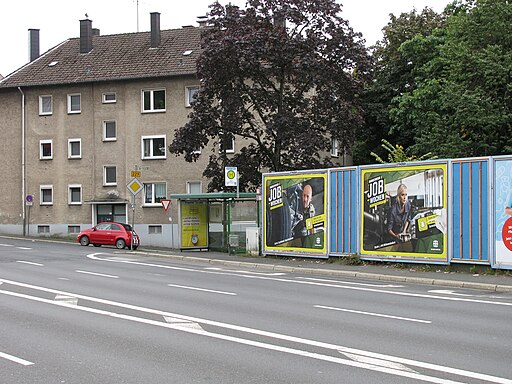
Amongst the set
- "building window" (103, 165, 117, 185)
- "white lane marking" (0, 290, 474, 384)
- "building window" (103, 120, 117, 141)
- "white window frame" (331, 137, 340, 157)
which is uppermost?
"building window" (103, 120, 117, 141)

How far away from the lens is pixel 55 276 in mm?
20109

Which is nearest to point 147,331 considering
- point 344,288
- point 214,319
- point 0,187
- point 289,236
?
point 214,319

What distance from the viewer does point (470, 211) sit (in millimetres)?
20594

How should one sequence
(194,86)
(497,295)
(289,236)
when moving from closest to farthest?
(497,295) → (289,236) → (194,86)

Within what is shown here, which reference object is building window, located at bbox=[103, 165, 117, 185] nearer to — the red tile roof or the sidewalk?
the red tile roof

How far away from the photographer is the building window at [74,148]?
1900 inches

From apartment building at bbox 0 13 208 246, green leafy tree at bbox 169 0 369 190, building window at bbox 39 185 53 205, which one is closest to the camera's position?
green leafy tree at bbox 169 0 369 190

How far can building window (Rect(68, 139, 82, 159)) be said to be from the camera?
48.2m

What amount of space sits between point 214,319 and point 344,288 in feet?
21.4

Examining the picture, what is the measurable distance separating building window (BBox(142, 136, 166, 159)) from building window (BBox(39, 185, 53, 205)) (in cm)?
778

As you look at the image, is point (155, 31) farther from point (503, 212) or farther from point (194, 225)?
point (503, 212)

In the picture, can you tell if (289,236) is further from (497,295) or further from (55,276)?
(497,295)

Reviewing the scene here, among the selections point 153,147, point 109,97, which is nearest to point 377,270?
point 153,147

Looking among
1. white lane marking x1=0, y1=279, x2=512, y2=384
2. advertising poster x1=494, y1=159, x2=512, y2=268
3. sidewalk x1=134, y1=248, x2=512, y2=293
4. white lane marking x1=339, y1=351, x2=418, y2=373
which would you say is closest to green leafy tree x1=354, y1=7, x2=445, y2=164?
sidewalk x1=134, y1=248, x2=512, y2=293
